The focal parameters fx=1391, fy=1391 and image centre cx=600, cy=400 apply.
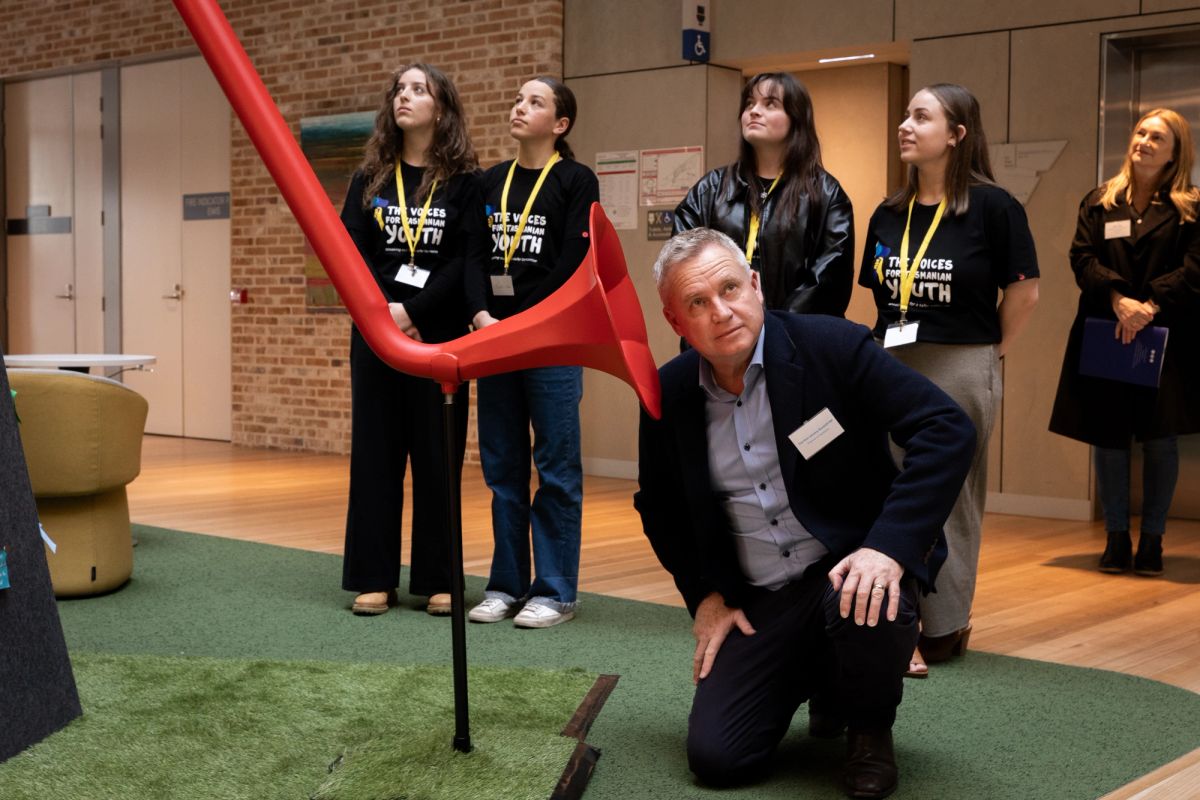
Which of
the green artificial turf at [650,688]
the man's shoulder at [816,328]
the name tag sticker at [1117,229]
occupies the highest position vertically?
the name tag sticker at [1117,229]

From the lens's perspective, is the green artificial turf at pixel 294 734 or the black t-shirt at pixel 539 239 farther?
the black t-shirt at pixel 539 239

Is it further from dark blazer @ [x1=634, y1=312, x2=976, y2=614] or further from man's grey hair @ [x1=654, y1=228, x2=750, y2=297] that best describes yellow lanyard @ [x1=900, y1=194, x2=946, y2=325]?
man's grey hair @ [x1=654, y1=228, x2=750, y2=297]

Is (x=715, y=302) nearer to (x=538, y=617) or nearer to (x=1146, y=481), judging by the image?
(x=538, y=617)

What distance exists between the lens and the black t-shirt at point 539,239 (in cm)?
410

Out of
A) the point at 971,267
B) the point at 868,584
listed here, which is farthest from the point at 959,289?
the point at 868,584

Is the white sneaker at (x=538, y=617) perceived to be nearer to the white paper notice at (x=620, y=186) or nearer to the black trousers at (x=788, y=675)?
the black trousers at (x=788, y=675)

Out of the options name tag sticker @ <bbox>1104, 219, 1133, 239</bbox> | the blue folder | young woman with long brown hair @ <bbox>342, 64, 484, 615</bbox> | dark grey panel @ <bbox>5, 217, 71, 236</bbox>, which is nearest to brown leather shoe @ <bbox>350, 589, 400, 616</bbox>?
young woman with long brown hair @ <bbox>342, 64, 484, 615</bbox>

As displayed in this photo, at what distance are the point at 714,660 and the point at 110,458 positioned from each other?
247cm

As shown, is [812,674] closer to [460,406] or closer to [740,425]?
[740,425]

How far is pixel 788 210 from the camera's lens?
377cm

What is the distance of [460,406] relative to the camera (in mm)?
2373

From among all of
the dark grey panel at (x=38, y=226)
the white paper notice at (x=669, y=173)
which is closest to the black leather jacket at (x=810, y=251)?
the white paper notice at (x=669, y=173)

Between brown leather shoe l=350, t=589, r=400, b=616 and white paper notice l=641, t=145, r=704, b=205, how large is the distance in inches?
152

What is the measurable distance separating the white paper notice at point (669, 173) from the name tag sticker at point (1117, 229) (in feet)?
8.74
